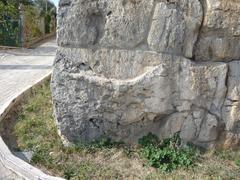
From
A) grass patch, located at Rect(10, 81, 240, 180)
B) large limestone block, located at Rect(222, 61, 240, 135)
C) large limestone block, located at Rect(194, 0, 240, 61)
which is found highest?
large limestone block, located at Rect(194, 0, 240, 61)

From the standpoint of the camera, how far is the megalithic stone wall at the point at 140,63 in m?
5.87

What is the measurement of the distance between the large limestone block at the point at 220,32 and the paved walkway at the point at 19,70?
3.34 m

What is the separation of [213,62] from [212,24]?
1.95ft

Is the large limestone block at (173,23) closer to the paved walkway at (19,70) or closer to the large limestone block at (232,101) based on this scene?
the large limestone block at (232,101)

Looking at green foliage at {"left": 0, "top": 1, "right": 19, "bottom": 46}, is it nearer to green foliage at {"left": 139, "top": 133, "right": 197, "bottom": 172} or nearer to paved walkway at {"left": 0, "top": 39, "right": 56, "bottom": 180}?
paved walkway at {"left": 0, "top": 39, "right": 56, "bottom": 180}

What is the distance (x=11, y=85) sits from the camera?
10.7 meters

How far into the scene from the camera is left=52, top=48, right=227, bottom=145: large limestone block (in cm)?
589

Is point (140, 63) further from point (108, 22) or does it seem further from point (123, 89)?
point (108, 22)

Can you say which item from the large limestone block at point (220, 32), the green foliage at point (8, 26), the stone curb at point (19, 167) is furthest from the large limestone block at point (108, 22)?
the green foliage at point (8, 26)

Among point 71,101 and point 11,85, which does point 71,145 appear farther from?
point 11,85

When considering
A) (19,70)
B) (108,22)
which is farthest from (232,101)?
(19,70)

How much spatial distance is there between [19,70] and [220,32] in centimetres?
867

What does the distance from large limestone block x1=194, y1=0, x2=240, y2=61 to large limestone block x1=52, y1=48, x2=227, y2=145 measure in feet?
0.67

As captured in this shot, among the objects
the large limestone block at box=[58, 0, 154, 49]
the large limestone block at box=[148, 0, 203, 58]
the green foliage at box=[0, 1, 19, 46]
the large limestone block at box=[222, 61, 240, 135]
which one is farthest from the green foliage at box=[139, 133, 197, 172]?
the green foliage at box=[0, 1, 19, 46]
